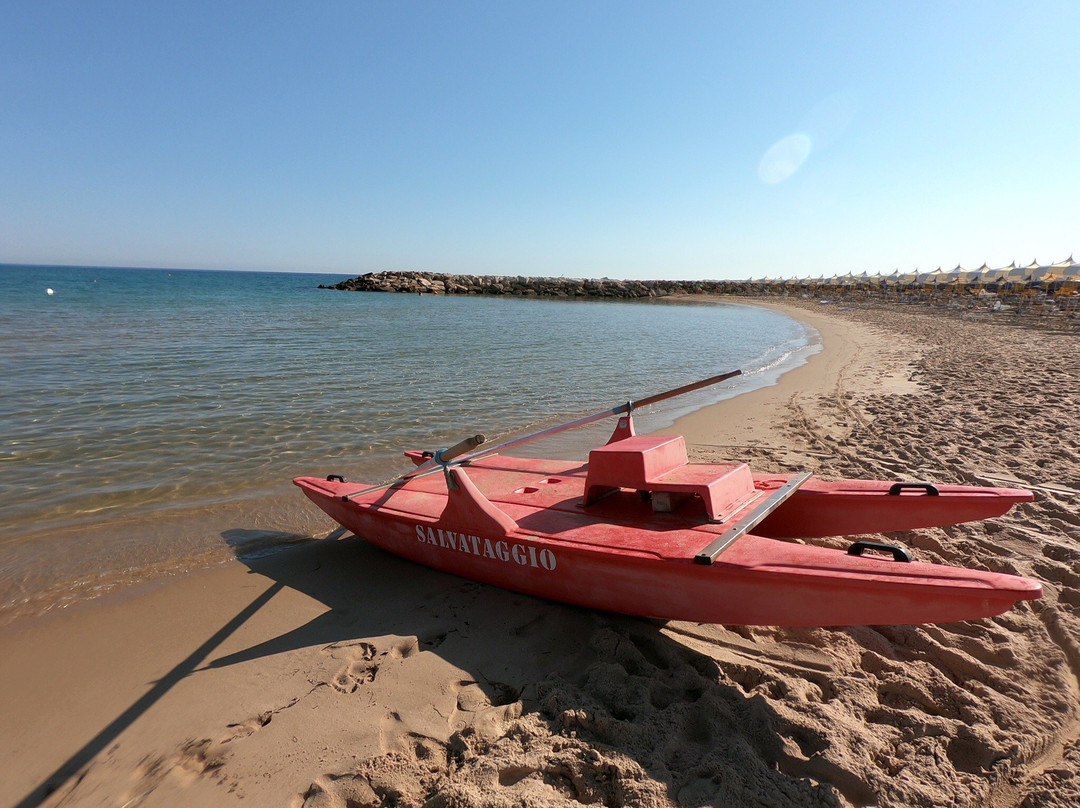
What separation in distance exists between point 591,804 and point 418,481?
3.23 metres

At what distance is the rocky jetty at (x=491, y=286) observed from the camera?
62.4 meters

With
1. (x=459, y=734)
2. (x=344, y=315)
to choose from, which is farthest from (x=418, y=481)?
(x=344, y=315)

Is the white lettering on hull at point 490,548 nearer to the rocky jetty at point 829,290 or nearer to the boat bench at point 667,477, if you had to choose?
the boat bench at point 667,477

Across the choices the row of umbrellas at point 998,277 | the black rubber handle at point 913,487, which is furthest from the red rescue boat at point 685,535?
the row of umbrellas at point 998,277

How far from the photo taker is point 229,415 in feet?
28.3

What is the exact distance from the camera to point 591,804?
7.07 ft

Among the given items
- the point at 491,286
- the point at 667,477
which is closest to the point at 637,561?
the point at 667,477

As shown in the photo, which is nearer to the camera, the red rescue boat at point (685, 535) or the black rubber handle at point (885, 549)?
the red rescue boat at point (685, 535)

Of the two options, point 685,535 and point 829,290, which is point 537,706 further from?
point 829,290

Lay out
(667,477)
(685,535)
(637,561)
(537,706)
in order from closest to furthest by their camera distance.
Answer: (537,706), (637,561), (685,535), (667,477)

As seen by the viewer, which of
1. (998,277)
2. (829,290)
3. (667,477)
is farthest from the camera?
(829,290)

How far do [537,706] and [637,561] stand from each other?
94 cm

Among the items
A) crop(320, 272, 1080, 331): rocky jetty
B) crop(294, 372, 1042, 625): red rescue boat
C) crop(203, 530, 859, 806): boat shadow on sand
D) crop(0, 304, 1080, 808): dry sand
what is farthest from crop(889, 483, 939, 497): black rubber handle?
crop(320, 272, 1080, 331): rocky jetty

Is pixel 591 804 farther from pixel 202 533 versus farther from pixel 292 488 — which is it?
pixel 292 488
